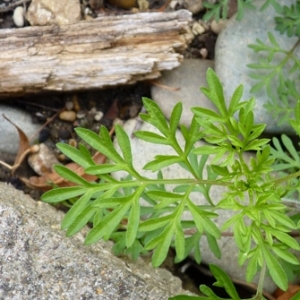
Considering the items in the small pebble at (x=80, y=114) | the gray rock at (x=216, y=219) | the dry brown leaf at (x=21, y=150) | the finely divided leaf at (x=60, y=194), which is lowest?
the gray rock at (x=216, y=219)

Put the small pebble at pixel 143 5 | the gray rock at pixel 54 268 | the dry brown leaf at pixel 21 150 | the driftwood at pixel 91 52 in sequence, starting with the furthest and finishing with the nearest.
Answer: the small pebble at pixel 143 5, the dry brown leaf at pixel 21 150, the driftwood at pixel 91 52, the gray rock at pixel 54 268

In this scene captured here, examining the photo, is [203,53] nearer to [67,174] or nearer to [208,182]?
[208,182]

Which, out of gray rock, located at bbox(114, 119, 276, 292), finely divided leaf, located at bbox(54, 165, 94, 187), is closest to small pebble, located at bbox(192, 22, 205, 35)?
gray rock, located at bbox(114, 119, 276, 292)

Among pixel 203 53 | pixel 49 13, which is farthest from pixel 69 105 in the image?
pixel 203 53

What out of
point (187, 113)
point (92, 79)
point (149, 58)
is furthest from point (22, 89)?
point (187, 113)

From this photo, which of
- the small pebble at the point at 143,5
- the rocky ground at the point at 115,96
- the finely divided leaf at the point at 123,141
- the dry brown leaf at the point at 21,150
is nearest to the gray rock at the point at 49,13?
the rocky ground at the point at 115,96

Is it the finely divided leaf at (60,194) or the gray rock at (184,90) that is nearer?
the finely divided leaf at (60,194)

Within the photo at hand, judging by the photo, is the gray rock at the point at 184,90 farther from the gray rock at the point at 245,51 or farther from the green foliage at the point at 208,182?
the green foliage at the point at 208,182

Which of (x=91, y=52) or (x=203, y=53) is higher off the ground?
(x=91, y=52)
